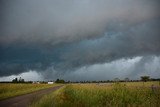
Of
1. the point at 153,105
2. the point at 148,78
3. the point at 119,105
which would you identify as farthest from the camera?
the point at 148,78

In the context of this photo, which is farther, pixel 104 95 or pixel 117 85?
pixel 104 95

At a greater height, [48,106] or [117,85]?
[117,85]

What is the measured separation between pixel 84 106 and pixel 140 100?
4212 millimetres

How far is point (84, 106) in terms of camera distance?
1738 centimetres

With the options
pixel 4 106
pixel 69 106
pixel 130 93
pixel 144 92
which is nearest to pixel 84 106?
pixel 69 106

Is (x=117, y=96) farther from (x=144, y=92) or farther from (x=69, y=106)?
(x=69, y=106)

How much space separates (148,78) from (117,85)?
161 metres

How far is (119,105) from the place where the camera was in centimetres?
1591

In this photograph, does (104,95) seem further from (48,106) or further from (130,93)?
(48,106)

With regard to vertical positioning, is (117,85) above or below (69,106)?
above

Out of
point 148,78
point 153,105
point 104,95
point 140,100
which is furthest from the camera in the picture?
point 148,78

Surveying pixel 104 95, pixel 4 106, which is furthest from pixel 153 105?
pixel 4 106

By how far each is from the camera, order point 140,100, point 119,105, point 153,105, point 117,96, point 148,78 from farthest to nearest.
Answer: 1. point 148,78
2. point 117,96
3. point 140,100
4. point 119,105
5. point 153,105

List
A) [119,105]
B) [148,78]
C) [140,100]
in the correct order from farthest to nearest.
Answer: [148,78]
[140,100]
[119,105]
